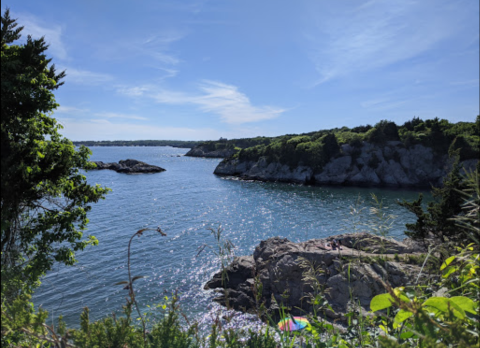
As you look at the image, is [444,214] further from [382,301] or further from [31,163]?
[31,163]

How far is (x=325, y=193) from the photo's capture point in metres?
56.6

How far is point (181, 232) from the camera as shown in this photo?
31547mm

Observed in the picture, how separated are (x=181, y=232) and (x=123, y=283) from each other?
3045 cm

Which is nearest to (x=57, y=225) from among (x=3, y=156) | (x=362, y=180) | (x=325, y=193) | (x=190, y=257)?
(x=3, y=156)

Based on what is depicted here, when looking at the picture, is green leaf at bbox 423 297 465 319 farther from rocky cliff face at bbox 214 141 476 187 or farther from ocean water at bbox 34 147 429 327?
rocky cliff face at bbox 214 141 476 187

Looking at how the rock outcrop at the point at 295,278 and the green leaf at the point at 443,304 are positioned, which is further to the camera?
the rock outcrop at the point at 295,278

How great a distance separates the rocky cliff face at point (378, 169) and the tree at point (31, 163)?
6712 centimetres

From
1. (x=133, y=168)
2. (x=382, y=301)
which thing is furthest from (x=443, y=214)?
(x=133, y=168)

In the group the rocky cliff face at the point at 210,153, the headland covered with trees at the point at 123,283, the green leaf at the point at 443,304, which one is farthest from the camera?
the rocky cliff face at the point at 210,153

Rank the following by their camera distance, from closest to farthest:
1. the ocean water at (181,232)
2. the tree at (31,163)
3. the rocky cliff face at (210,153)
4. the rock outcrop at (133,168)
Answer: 1. the tree at (31,163)
2. the ocean water at (181,232)
3. the rock outcrop at (133,168)
4. the rocky cliff face at (210,153)

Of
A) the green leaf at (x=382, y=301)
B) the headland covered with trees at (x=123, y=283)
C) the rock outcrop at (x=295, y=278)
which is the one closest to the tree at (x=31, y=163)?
the headland covered with trees at (x=123, y=283)

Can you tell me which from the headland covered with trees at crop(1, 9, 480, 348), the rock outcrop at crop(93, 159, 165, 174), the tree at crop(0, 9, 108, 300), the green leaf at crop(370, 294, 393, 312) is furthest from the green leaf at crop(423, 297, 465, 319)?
the rock outcrop at crop(93, 159, 165, 174)

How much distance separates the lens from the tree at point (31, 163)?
5.61 metres

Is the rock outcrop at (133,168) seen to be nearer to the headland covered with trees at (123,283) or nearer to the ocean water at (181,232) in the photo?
the ocean water at (181,232)
